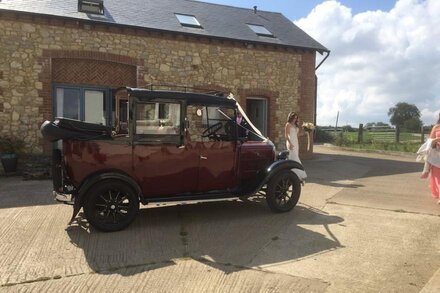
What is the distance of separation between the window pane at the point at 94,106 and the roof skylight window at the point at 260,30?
21.2ft

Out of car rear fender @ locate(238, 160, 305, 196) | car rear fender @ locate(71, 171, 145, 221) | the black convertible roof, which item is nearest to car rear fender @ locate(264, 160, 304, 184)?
car rear fender @ locate(238, 160, 305, 196)

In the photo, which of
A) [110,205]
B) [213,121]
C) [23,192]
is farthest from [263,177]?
[23,192]

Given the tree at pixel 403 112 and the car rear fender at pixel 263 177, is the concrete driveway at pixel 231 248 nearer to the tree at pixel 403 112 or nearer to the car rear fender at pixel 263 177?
the car rear fender at pixel 263 177

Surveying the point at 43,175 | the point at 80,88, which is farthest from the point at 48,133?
the point at 80,88

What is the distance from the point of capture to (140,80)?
13477 mm

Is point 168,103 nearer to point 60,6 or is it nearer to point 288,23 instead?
point 60,6

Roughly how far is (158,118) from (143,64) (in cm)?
752

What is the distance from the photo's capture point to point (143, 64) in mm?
13484

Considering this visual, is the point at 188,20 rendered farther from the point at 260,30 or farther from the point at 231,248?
the point at 231,248

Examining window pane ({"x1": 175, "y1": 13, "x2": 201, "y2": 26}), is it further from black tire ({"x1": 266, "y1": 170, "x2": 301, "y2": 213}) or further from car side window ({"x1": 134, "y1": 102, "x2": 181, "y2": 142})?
black tire ({"x1": 266, "y1": 170, "x2": 301, "y2": 213})

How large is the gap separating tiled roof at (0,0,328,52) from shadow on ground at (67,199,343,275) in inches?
318

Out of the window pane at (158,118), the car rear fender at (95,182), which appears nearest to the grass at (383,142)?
the window pane at (158,118)

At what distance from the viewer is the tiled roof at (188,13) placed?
12.7 m

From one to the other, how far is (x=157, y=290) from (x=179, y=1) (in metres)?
14.6
